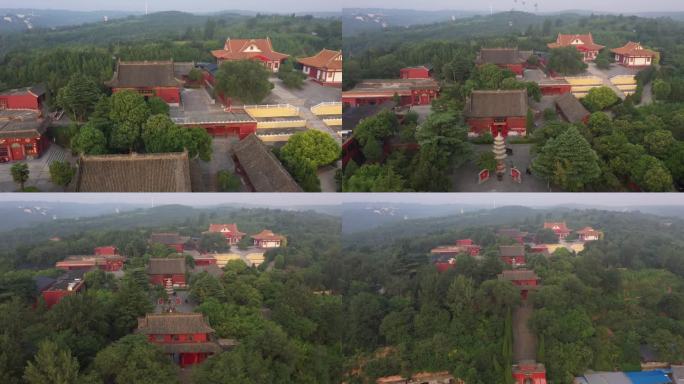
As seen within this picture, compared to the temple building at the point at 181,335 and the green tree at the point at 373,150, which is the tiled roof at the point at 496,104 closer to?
the green tree at the point at 373,150

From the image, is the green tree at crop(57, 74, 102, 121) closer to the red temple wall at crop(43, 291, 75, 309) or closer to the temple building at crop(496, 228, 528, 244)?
the red temple wall at crop(43, 291, 75, 309)

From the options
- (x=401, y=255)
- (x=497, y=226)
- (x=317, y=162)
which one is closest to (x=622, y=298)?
(x=497, y=226)

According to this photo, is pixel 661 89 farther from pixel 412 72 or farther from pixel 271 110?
pixel 271 110

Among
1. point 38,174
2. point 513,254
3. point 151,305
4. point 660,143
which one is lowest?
point 151,305

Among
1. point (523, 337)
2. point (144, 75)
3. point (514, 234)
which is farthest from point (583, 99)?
point (144, 75)

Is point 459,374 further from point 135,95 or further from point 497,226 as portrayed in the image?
point 135,95
